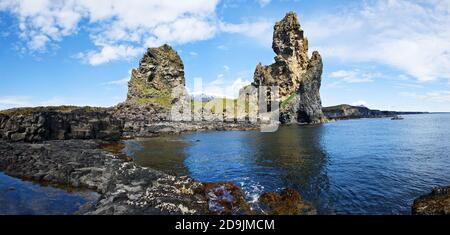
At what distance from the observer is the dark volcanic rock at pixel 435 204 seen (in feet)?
58.8

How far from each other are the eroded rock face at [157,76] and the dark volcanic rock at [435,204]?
149086 millimetres

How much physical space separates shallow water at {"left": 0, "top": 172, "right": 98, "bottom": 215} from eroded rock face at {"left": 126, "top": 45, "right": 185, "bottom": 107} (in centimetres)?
13451

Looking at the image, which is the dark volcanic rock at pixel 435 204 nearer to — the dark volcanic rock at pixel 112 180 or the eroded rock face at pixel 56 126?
the dark volcanic rock at pixel 112 180

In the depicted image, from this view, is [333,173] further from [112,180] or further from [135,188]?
[112,180]

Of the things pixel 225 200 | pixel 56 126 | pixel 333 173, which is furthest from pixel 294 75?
pixel 225 200

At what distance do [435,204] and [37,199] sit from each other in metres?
31.0

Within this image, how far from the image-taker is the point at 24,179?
31.6 metres

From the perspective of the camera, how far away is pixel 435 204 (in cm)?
1886

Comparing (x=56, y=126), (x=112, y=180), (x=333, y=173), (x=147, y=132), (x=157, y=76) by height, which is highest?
(x=157, y=76)

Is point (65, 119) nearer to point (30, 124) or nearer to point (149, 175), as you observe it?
point (30, 124)

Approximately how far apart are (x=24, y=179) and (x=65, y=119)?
144ft

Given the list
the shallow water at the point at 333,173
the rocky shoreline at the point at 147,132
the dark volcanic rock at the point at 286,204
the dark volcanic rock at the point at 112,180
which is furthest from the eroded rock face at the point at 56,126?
the dark volcanic rock at the point at 286,204

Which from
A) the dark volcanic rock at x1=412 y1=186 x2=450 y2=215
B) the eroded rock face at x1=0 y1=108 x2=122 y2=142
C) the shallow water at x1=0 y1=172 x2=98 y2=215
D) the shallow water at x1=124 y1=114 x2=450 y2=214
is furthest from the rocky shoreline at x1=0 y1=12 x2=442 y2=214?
the dark volcanic rock at x1=412 y1=186 x2=450 y2=215
